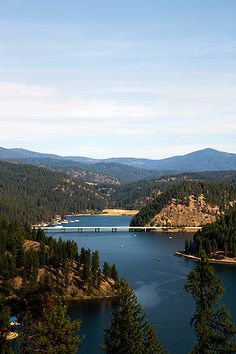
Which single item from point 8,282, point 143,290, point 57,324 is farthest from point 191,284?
point 143,290

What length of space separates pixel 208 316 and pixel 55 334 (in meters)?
16.2

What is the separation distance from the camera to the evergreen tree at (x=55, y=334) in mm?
49009

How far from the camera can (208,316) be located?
178 feet

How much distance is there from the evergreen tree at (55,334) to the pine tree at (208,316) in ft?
42.1

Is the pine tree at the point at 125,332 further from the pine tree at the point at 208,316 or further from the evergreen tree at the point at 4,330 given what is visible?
the evergreen tree at the point at 4,330

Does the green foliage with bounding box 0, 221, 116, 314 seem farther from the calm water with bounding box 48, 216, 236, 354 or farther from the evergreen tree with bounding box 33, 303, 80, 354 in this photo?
the evergreen tree with bounding box 33, 303, 80, 354

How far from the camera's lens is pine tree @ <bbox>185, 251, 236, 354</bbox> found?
171 feet

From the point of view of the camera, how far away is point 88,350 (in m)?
96.4

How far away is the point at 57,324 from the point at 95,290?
91.8 meters

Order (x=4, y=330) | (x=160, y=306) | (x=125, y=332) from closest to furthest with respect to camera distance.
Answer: (x=125, y=332) < (x=4, y=330) < (x=160, y=306)

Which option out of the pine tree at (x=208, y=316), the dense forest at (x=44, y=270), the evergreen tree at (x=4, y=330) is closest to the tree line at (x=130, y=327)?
the pine tree at (x=208, y=316)

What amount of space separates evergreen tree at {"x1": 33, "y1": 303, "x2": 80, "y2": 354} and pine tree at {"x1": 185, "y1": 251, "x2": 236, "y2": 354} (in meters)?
12.8

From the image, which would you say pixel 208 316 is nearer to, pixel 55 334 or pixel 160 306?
pixel 55 334

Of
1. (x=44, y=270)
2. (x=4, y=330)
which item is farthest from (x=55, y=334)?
(x=44, y=270)
